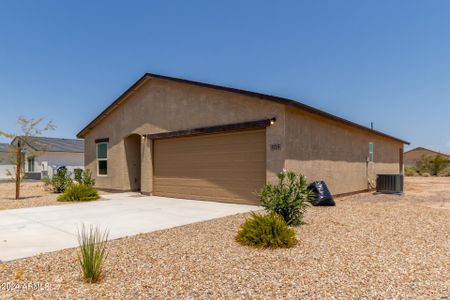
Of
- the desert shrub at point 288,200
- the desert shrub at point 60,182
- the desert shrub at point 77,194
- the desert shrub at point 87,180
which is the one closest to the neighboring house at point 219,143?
the desert shrub at point 87,180

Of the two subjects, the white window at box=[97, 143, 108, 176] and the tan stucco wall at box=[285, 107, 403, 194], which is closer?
the tan stucco wall at box=[285, 107, 403, 194]

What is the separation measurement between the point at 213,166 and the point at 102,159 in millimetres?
9037

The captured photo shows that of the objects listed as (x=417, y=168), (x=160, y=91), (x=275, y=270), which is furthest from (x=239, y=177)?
(x=417, y=168)

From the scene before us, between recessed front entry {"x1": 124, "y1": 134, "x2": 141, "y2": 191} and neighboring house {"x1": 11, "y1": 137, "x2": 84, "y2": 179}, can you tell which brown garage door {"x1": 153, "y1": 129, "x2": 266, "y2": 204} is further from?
neighboring house {"x1": 11, "y1": 137, "x2": 84, "y2": 179}

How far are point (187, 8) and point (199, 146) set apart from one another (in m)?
6.85

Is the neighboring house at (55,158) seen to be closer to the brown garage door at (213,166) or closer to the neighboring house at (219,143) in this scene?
the neighboring house at (219,143)

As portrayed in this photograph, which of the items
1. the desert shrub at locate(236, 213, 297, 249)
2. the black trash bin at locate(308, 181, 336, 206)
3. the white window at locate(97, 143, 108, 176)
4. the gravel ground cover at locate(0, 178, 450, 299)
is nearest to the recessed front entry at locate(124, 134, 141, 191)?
the white window at locate(97, 143, 108, 176)

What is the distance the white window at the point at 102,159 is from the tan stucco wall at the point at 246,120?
424 millimetres

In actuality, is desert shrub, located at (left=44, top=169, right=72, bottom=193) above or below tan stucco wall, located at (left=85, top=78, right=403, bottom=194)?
below

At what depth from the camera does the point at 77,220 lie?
852cm

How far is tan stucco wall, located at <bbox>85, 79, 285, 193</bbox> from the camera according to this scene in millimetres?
10734

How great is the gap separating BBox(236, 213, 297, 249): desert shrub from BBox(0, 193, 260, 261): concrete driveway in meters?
2.55

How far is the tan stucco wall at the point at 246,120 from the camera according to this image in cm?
1068

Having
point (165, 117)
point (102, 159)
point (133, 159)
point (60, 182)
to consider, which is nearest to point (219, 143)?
point (165, 117)
